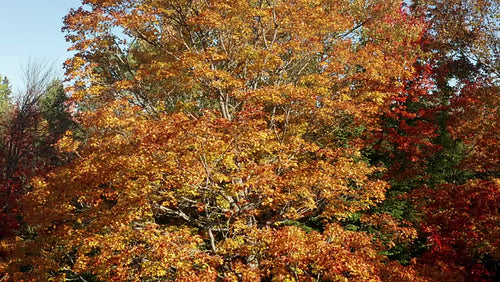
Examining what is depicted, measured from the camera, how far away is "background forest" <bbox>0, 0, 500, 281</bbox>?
923 centimetres

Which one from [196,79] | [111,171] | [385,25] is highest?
[385,25]

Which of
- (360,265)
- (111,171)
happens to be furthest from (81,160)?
(360,265)

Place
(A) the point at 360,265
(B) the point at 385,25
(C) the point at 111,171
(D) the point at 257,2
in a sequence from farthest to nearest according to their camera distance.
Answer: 1. (B) the point at 385,25
2. (D) the point at 257,2
3. (C) the point at 111,171
4. (A) the point at 360,265

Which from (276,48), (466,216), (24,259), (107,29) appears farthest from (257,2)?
(24,259)

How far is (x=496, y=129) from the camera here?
43.9ft

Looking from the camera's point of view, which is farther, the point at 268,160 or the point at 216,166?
the point at 268,160

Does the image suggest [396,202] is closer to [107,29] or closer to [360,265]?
[360,265]

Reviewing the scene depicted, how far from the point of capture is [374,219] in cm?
1288

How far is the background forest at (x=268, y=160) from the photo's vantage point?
9234mm

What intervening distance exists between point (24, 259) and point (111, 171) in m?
5.89

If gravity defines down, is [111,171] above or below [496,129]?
below

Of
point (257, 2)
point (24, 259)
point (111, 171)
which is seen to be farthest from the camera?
point (257, 2)

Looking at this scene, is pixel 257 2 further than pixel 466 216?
Yes

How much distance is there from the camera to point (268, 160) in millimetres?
12242
